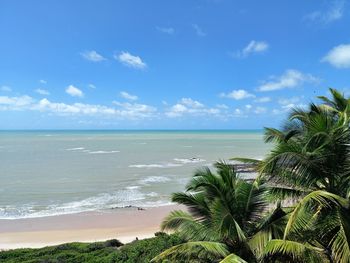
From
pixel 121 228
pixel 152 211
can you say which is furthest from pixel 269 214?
pixel 152 211

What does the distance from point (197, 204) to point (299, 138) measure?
278cm

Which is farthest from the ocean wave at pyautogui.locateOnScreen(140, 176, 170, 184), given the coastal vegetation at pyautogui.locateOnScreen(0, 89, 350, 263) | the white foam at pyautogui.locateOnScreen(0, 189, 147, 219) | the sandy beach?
the coastal vegetation at pyautogui.locateOnScreen(0, 89, 350, 263)

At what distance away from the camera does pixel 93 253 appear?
13.7 m

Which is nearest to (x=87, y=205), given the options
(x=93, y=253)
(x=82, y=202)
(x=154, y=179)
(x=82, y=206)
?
(x=82, y=206)

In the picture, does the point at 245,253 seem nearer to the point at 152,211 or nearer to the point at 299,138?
the point at 299,138

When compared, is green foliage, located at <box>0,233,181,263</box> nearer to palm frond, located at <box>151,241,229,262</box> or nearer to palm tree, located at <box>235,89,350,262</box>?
palm frond, located at <box>151,241,229,262</box>

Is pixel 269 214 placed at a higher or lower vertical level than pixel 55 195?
higher

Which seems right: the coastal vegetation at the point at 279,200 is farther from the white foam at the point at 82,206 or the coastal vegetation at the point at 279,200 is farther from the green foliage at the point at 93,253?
the white foam at the point at 82,206

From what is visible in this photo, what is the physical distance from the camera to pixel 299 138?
782 cm

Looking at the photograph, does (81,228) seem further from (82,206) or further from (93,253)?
(93,253)

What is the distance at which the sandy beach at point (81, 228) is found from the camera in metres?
18.2

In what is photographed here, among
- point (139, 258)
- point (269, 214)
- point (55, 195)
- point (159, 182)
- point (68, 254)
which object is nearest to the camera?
point (269, 214)

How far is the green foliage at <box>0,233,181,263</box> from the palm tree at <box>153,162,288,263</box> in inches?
165

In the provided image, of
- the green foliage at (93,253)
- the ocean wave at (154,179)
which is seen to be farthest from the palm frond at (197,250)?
the ocean wave at (154,179)
